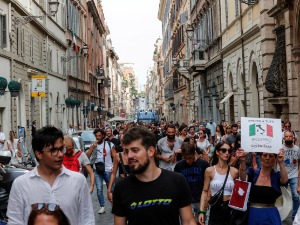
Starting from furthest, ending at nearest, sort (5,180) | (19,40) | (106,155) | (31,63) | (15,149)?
1. (31,63)
2. (19,40)
3. (15,149)
4. (106,155)
5. (5,180)

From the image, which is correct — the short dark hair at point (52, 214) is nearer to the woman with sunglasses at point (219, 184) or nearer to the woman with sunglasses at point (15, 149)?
the woman with sunglasses at point (219, 184)

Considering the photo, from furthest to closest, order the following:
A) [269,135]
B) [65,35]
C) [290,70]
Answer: [65,35] → [290,70] → [269,135]

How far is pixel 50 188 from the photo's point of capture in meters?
4.64

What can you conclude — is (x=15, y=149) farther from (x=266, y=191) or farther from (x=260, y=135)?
(x=266, y=191)

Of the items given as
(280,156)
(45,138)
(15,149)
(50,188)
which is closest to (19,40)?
(15,149)

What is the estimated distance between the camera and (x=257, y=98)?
23844 mm

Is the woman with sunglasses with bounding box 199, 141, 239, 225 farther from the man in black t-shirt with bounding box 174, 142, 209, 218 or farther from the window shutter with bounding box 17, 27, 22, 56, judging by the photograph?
the window shutter with bounding box 17, 27, 22, 56

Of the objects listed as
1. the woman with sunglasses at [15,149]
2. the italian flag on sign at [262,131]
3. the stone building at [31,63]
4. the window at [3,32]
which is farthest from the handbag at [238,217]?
the window at [3,32]

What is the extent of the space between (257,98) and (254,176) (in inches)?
697

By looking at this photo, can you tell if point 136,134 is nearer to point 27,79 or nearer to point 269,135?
point 269,135

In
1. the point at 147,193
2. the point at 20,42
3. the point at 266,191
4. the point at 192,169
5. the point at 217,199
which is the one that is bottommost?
the point at 217,199

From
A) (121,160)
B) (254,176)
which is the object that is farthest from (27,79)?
(254,176)

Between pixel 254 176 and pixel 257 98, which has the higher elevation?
pixel 257 98

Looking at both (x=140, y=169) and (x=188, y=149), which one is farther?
(x=188, y=149)
